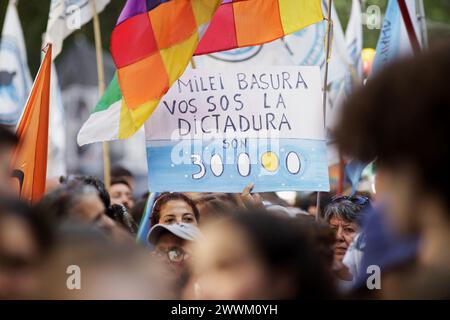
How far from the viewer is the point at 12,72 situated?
1043 cm

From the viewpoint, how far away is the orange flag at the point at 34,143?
211 inches

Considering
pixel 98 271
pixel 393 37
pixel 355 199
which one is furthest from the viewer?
pixel 393 37

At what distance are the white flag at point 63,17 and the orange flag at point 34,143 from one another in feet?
3.12

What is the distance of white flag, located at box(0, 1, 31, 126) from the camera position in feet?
32.9

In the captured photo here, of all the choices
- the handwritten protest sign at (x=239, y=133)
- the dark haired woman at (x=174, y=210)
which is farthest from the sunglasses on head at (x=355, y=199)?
the dark haired woman at (x=174, y=210)

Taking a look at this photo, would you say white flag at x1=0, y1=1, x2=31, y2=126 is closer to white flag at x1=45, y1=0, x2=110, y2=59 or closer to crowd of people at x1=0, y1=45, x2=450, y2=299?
white flag at x1=45, y1=0, x2=110, y2=59

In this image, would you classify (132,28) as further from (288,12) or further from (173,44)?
(288,12)

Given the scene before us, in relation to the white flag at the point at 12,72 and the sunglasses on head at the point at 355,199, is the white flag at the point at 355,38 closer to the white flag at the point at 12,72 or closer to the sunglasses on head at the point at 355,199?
the white flag at the point at 12,72

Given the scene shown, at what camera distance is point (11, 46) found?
10.1 metres

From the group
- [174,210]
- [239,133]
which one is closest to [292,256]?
[174,210]

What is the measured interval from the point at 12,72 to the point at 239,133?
536 centimetres

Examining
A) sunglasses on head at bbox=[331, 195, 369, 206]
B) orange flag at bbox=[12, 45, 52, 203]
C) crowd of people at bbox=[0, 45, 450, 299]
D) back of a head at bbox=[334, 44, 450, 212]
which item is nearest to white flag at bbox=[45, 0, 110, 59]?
orange flag at bbox=[12, 45, 52, 203]

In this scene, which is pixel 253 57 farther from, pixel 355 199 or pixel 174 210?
pixel 355 199

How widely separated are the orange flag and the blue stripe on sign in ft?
2.18
